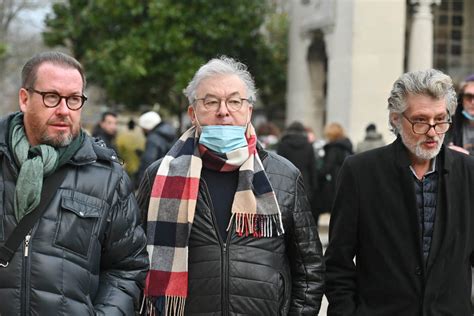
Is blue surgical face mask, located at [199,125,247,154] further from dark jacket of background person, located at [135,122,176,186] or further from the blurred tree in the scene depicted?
the blurred tree

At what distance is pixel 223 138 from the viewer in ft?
12.8

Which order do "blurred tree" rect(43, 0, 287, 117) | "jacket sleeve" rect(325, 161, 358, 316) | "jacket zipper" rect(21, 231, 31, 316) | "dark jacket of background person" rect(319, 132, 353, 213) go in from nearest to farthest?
1. "jacket zipper" rect(21, 231, 31, 316)
2. "jacket sleeve" rect(325, 161, 358, 316)
3. "dark jacket of background person" rect(319, 132, 353, 213)
4. "blurred tree" rect(43, 0, 287, 117)

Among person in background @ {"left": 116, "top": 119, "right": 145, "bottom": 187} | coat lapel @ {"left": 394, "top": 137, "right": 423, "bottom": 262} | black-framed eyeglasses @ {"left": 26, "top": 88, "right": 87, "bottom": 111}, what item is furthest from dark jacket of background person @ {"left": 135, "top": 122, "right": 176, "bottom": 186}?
black-framed eyeglasses @ {"left": 26, "top": 88, "right": 87, "bottom": 111}

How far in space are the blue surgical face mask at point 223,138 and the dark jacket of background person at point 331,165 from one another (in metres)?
8.49

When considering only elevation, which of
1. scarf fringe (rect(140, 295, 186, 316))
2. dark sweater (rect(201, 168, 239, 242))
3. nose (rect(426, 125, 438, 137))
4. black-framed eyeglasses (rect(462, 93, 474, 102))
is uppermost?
black-framed eyeglasses (rect(462, 93, 474, 102))

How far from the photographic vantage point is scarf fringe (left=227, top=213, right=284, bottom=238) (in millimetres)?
3891

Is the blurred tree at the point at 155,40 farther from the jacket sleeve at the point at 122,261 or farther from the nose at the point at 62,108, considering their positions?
the nose at the point at 62,108

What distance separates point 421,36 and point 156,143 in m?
9.93

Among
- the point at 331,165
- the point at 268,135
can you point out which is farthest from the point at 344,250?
the point at 268,135

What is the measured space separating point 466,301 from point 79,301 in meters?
1.92

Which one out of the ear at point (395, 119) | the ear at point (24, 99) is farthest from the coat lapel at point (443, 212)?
the ear at point (24, 99)

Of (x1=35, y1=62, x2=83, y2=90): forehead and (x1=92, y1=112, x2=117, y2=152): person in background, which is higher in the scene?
(x1=35, y1=62, x2=83, y2=90): forehead

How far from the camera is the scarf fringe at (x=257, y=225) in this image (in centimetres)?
389

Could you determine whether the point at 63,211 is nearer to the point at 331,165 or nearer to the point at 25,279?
the point at 25,279
